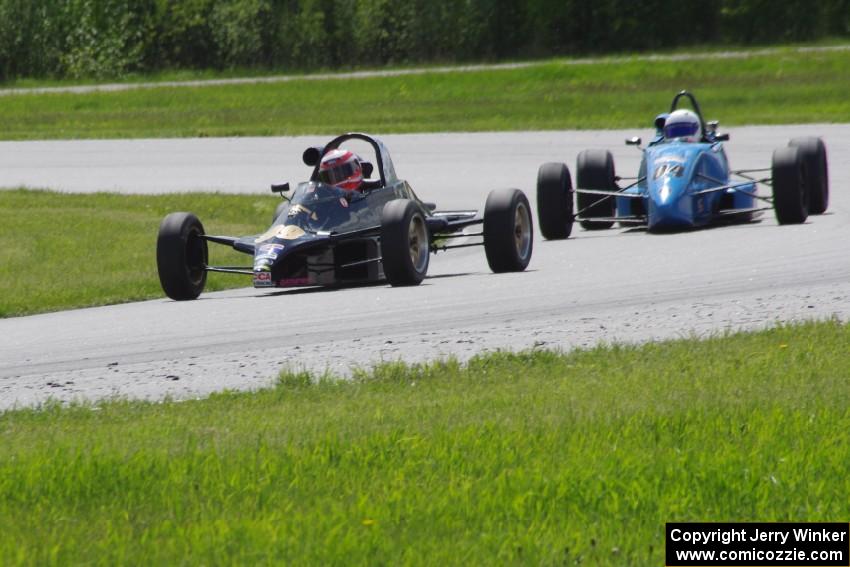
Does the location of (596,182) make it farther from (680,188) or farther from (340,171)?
(340,171)

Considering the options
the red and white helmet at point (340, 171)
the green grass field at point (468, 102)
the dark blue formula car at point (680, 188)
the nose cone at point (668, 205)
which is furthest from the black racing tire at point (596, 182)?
the green grass field at point (468, 102)

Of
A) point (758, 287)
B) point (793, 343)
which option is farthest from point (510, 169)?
point (793, 343)

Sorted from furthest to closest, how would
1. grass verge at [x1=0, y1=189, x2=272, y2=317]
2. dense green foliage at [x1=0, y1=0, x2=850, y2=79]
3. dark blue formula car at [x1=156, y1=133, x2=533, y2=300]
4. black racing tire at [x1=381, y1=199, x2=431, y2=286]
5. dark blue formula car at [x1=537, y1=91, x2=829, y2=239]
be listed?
dense green foliage at [x1=0, y1=0, x2=850, y2=79] → dark blue formula car at [x1=537, y1=91, x2=829, y2=239] → grass verge at [x1=0, y1=189, x2=272, y2=317] → dark blue formula car at [x1=156, y1=133, x2=533, y2=300] → black racing tire at [x1=381, y1=199, x2=431, y2=286]

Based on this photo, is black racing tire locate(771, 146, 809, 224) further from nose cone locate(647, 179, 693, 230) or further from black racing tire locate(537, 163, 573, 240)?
black racing tire locate(537, 163, 573, 240)

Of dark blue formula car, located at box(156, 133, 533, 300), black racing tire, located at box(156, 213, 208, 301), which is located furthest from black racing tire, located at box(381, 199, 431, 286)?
black racing tire, located at box(156, 213, 208, 301)

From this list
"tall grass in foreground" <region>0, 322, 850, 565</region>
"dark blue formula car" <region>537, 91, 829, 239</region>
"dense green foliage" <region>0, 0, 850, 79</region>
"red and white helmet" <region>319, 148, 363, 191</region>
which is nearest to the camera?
"tall grass in foreground" <region>0, 322, 850, 565</region>

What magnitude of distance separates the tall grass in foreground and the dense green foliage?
165 feet

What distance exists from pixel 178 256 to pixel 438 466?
24.8 ft

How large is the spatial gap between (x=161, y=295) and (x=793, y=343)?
23.1ft

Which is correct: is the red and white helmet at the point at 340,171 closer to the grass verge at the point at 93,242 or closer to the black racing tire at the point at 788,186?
the grass verge at the point at 93,242

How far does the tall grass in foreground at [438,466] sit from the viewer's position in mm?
5461

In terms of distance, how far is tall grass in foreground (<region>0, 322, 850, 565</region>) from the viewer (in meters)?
5.46

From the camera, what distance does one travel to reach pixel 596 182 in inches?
732

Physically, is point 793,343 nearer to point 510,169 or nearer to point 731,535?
point 731,535
